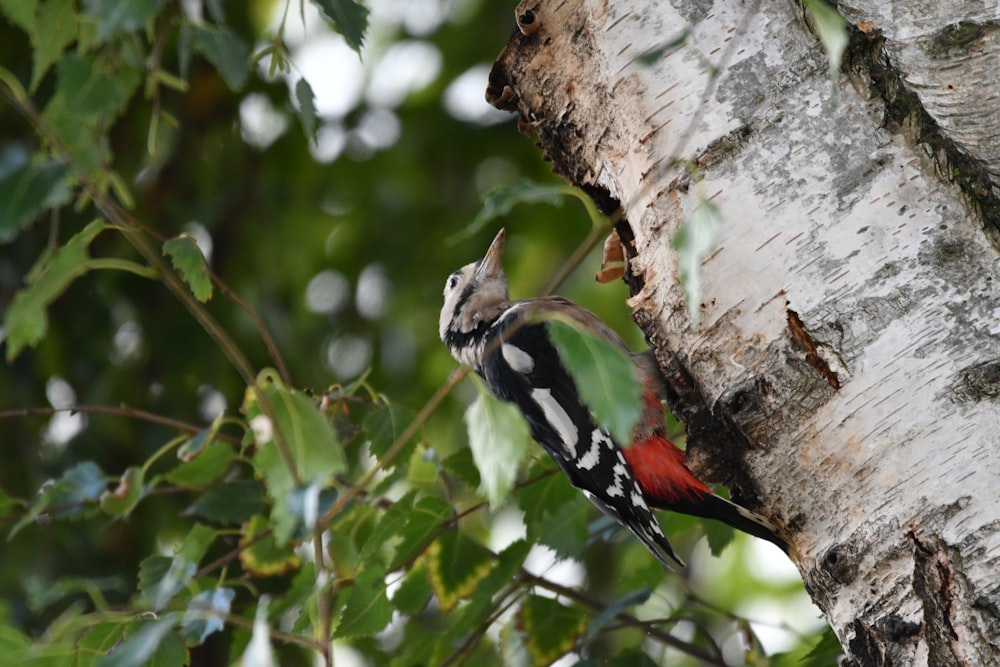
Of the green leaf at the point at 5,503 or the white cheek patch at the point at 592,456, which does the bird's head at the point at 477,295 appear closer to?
the white cheek patch at the point at 592,456

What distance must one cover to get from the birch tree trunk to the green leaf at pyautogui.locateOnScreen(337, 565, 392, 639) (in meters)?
0.67

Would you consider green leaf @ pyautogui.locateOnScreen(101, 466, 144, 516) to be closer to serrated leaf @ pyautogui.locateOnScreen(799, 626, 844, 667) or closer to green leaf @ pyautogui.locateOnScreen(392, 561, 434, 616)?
green leaf @ pyautogui.locateOnScreen(392, 561, 434, 616)

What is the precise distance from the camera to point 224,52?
6.26ft

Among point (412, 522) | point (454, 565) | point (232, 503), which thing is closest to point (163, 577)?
point (232, 503)

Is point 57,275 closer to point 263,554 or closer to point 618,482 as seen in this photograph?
point 263,554

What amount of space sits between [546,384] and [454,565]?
0.73m

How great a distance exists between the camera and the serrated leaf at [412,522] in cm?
194

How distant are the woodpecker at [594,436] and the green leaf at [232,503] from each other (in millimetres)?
518

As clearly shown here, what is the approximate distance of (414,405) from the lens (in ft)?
13.1

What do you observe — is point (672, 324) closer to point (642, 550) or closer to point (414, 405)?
point (642, 550)

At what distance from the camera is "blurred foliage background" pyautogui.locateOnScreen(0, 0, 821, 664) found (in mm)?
3355

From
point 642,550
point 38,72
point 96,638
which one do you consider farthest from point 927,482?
point 642,550

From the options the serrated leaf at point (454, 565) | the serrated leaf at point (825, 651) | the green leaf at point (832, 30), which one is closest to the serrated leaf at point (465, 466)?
the serrated leaf at point (454, 565)

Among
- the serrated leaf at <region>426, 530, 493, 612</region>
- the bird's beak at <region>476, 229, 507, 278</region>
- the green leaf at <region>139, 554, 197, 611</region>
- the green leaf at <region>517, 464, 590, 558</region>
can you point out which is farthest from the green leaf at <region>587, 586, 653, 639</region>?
the bird's beak at <region>476, 229, 507, 278</region>
